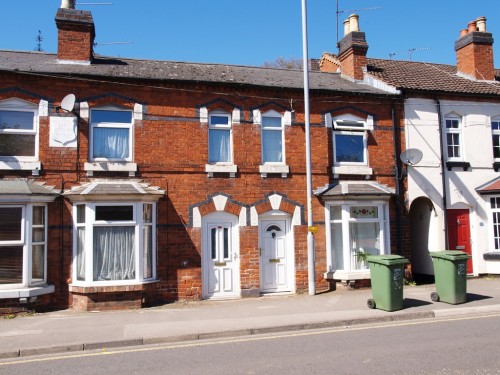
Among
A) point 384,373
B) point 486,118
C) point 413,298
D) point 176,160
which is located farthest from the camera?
point 486,118

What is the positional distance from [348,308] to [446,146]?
7.68 m

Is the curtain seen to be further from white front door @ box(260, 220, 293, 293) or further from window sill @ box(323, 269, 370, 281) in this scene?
window sill @ box(323, 269, 370, 281)

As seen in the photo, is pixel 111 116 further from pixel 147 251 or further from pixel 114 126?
pixel 147 251

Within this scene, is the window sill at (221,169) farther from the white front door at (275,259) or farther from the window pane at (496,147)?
the window pane at (496,147)

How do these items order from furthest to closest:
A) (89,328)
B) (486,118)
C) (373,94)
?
1. (486,118)
2. (373,94)
3. (89,328)

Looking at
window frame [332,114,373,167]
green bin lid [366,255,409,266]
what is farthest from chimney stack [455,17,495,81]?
green bin lid [366,255,409,266]

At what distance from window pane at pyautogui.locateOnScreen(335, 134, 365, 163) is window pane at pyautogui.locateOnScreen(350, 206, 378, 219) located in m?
1.57

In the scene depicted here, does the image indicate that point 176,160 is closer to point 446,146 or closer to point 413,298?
point 413,298

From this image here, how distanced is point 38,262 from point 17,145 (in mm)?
3094

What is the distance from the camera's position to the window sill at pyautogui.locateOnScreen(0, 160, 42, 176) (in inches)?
464

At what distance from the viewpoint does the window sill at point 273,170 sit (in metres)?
13.6

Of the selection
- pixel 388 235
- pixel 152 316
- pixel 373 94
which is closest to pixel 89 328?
pixel 152 316

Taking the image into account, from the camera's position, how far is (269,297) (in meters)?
13.2

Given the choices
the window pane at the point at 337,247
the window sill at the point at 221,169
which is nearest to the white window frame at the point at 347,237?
the window pane at the point at 337,247
